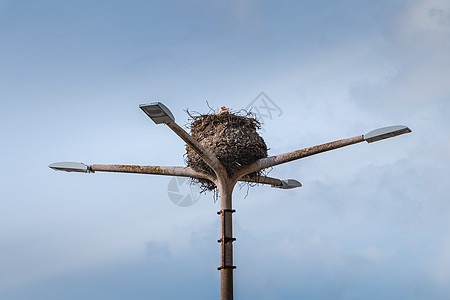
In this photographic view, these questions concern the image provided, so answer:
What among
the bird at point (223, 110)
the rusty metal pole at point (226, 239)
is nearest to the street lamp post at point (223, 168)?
the rusty metal pole at point (226, 239)

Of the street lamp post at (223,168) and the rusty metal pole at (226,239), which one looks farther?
the rusty metal pole at (226,239)

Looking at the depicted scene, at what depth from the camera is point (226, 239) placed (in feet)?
36.1

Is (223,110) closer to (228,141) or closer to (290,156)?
(228,141)

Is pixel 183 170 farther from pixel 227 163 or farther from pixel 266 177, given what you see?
pixel 266 177

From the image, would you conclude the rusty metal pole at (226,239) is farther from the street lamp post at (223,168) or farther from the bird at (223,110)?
the bird at (223,110)

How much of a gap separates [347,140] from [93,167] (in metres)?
4.51

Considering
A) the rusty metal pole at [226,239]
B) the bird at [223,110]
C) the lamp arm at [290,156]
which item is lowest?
the rusty metal pole at [226,239]

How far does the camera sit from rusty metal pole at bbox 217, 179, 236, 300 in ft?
35.2

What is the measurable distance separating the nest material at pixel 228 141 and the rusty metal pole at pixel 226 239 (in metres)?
0.35

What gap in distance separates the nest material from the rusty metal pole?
0.35m

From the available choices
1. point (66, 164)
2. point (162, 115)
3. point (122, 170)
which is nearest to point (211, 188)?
point (122, 170)

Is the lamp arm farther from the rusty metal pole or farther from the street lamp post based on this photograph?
the rusty metal pole

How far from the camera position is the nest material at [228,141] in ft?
38.8

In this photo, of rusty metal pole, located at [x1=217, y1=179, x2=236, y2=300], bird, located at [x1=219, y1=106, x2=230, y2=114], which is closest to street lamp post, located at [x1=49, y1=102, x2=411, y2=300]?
rusty metal pole, located at [x1=217, y1=179, x2=236, y2=300]
